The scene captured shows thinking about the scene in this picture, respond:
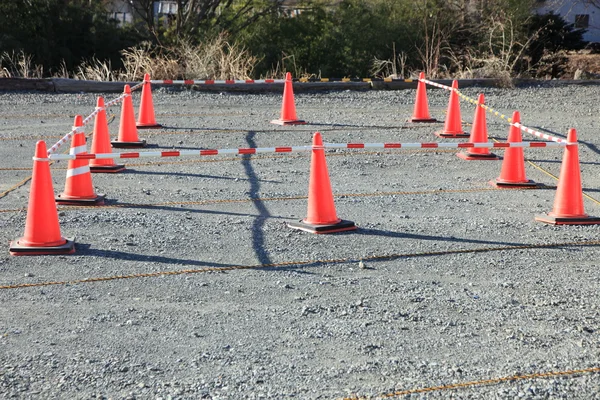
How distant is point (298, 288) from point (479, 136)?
18.7 ft

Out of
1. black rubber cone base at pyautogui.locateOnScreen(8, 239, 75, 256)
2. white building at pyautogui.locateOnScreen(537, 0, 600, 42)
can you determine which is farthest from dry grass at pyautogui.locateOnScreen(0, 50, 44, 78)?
white building at pyautogui.locateOnScreen(537, 0, 600, 42)

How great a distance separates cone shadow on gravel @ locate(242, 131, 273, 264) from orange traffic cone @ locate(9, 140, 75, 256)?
5.15ft

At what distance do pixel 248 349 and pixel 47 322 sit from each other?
141 centimetres

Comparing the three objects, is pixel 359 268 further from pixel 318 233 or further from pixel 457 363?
pixel 457 363

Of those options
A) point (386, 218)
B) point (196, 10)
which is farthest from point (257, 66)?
point (386, 218)

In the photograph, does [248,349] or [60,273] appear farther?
[60,273]

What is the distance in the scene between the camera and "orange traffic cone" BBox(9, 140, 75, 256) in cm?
704

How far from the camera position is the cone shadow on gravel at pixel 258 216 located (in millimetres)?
7102

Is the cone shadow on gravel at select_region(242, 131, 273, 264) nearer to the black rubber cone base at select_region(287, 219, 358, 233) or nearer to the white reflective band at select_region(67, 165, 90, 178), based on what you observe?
the black rubber cone base at select_region(287, 219, 358, 233)

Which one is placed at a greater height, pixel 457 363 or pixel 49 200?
pixel 49 200

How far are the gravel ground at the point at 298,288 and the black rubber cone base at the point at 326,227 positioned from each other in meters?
0.08

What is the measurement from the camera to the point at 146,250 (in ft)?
23.5

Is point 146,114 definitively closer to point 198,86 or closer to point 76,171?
point 198,86

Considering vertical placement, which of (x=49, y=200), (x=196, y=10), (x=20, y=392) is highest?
(x=196, y=10)
